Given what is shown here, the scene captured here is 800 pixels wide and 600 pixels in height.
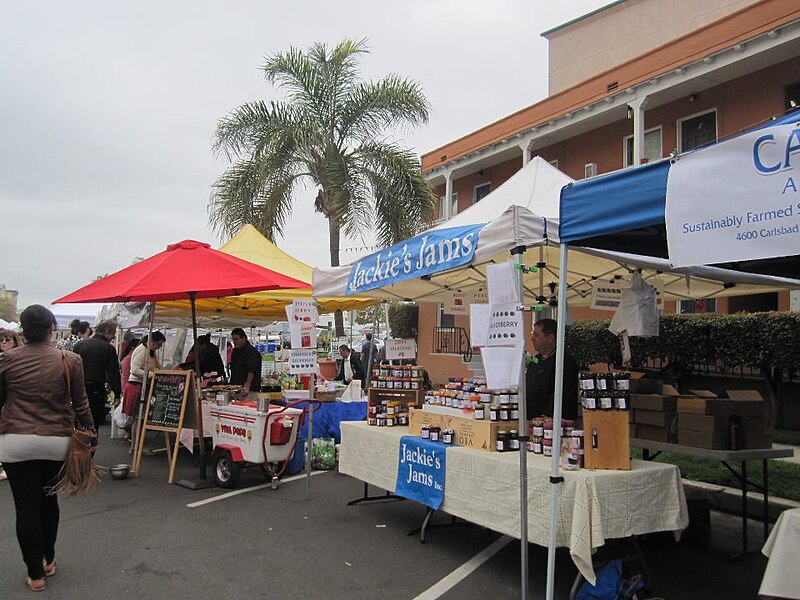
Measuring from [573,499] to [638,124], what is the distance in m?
12.1

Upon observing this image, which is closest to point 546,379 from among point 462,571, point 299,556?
point 462,571

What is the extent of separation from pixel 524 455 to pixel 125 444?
855 cm

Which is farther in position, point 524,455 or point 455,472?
point 455,472

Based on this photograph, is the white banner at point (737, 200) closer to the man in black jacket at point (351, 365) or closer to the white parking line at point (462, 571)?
the white parking line at point (462, 571)

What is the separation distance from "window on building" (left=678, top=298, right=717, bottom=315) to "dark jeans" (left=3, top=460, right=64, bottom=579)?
11.7 m

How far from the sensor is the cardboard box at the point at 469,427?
4832 millimetres

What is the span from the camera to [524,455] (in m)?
3.89

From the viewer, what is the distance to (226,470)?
7.46m

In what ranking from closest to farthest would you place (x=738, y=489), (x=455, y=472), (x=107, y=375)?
(x=455, y=472)
(x=738, y=489)
(x=107, y=375)

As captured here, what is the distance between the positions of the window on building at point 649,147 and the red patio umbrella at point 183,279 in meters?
10.9

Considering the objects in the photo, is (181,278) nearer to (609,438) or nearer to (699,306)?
(609,438)

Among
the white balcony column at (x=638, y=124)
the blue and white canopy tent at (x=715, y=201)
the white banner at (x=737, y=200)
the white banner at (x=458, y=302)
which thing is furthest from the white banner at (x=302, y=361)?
the white balcony column at (x=638, y=124)

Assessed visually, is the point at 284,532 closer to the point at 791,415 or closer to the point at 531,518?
the point at 531,518

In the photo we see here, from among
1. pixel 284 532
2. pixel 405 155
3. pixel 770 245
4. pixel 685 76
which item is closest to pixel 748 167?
pixel 770 245
